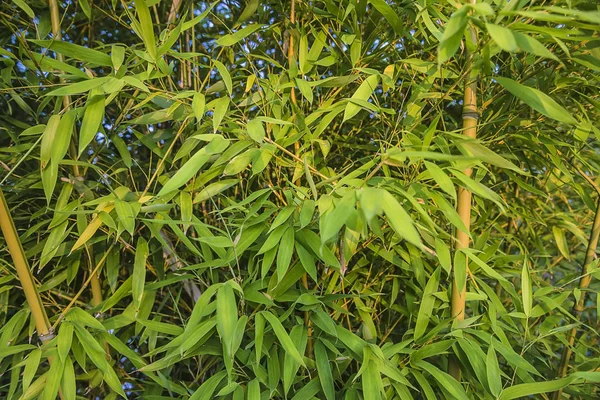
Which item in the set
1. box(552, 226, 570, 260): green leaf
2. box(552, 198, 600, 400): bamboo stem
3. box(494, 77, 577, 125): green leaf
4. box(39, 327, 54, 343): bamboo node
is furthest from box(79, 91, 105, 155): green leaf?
box(552, 226, 570, 260): green leaf

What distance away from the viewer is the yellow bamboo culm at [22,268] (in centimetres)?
81

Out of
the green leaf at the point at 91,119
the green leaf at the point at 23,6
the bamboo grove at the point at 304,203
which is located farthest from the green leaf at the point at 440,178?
the green leaf at the point at 23,6

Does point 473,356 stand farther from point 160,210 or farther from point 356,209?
point 160,210

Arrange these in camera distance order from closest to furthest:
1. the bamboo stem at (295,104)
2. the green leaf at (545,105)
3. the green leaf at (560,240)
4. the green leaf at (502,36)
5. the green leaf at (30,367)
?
the green leaf at (502,36)
the green leaf at (545,105)
the green leaf at (30,367)
the bamboo stem at (295,104)
the green leaf at (560,240)

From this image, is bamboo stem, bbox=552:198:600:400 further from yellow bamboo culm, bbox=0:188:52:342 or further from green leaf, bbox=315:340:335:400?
yellow bamboo culm, bbox=0:188:52:342

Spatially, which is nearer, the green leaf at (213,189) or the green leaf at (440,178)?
the green leaf at (440,178)

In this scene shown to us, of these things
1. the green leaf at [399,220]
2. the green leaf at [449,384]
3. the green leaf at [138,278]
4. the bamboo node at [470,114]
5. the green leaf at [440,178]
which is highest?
the green leaf at [399,220]

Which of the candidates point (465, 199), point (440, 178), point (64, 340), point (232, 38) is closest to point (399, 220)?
point (440, 178)

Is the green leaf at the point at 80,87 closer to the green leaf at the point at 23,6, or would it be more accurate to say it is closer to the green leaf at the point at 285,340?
the green leaf at the point at 23,6

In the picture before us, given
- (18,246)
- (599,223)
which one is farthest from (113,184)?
(599,223)

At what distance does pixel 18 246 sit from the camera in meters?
0.83

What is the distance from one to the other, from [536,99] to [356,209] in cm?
27

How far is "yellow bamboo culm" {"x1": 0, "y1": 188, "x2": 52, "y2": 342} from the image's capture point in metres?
0.81

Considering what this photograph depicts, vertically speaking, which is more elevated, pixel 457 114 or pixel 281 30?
pixel 281 30
